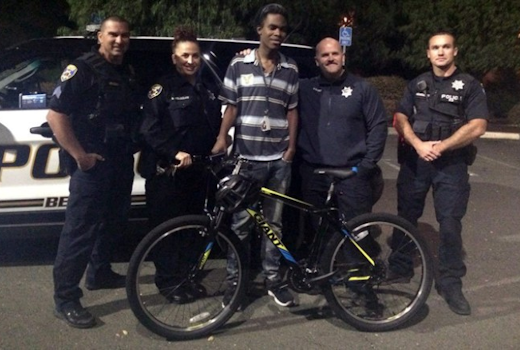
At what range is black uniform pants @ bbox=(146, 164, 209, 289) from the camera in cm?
447

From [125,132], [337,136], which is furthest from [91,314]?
[337,136]

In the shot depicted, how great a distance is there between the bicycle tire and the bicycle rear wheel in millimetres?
587

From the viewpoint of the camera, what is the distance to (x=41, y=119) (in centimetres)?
508

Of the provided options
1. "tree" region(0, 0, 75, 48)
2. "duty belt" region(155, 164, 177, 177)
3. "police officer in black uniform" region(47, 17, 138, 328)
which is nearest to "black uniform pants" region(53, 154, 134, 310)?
"police officer in black uniform" region(47, 17, 138, 328)

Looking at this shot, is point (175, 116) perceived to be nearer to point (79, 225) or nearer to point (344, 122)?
point (79, 225)

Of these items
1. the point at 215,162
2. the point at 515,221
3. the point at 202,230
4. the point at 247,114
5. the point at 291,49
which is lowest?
the point at 515,221

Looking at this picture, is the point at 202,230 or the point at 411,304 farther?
the point at 411,304

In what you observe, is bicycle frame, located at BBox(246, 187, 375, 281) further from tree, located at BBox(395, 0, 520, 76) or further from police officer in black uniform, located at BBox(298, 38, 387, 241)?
tree, located at BBox(395, 0, 520, 76)

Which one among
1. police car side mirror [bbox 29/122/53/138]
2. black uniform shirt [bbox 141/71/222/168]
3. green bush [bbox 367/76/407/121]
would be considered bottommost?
green bush [bbox 367/76/407/121]

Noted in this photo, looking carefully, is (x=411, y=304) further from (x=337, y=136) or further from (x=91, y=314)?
(x=91, y=314)

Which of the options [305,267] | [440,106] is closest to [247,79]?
[305,267]

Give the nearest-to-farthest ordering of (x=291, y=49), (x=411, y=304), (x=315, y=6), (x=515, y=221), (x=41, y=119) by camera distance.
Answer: (x=411, y=304)
(x=41, y=119)
(x=291, y=49)
(x=515, y=221)
(x=315, y=6)

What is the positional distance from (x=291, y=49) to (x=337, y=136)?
1.23 m

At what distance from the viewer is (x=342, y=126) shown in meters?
4.63
